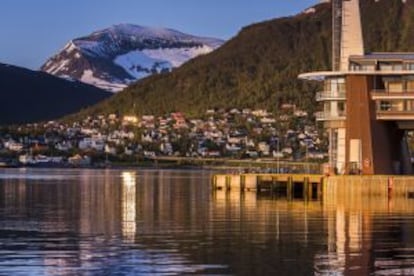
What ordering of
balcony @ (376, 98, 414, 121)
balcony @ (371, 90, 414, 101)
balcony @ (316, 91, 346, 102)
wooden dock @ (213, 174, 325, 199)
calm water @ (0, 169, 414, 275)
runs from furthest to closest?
balcony @ (316, 91, 346, 102)
wooden dock @ (213, 174, 325, 199)
balcony @ (376, 98, 414, 121)
balcony @ (371, 90, 414, 101)
calm water @ (0, 169, 414, 275)

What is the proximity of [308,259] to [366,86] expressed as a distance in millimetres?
59881

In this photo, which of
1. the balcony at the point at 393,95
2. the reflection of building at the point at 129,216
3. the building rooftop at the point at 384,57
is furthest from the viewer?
the building rooftop at the point at 384,57

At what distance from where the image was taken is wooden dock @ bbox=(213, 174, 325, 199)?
106188mm

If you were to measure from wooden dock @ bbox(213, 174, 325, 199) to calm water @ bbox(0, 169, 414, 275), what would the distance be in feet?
32.6

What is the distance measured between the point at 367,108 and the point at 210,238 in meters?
50.2

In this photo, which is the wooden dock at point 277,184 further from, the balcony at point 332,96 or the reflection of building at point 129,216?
the reflection of building at point 129,216

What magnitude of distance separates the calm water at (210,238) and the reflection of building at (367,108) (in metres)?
10.8

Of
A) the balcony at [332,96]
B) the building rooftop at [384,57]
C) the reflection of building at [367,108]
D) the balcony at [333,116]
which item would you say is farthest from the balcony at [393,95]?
the building rooftop at [384,57]

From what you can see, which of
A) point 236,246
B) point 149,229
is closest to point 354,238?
point 236,246

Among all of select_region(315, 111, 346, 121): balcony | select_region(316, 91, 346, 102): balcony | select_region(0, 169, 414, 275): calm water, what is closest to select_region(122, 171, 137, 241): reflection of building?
select_region(0, 169, 414, 275): calm water

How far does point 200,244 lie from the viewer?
54.4 meters

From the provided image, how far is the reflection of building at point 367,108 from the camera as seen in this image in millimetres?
105625

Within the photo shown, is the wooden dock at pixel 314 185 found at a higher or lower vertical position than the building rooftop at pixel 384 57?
lower

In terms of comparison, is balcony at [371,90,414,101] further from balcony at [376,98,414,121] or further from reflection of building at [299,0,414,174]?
balcony at [376,98,414,121]
